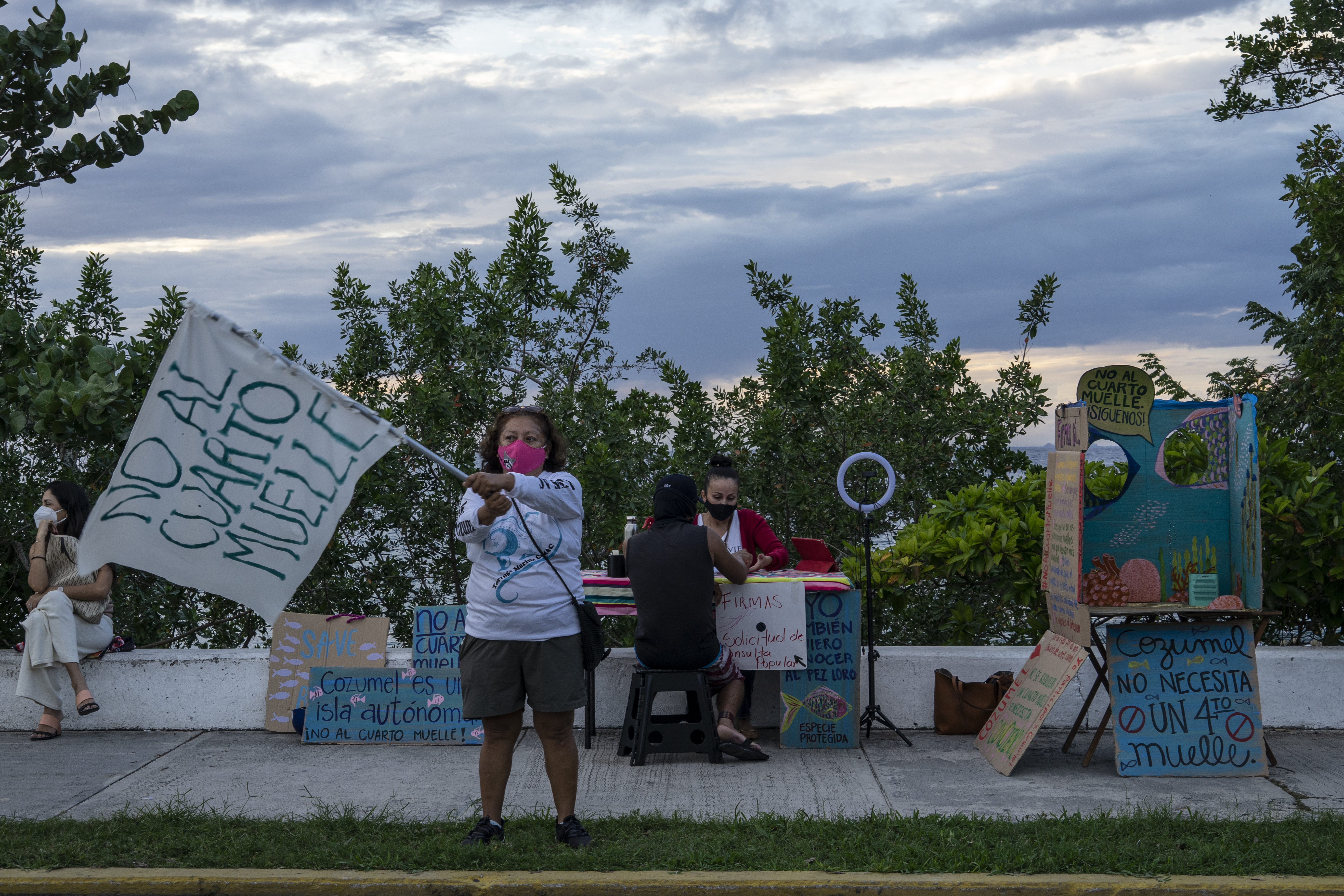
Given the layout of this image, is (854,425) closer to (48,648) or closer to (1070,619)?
(1070,619)

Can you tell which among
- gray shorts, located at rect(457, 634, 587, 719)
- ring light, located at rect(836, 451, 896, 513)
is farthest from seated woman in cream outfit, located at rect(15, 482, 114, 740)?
ring light, located at rect(836, 451, 896, 513)

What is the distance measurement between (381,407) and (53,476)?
2343mm

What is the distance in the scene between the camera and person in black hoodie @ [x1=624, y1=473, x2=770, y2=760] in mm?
5984

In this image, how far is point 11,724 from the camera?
7.11 meters

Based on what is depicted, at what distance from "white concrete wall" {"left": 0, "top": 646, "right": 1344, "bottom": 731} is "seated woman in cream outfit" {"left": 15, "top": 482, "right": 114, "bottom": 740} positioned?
0.17m

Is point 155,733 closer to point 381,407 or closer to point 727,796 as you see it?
point 381,407

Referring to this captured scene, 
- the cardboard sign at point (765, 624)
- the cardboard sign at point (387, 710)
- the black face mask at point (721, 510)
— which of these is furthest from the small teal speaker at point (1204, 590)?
the cardboard sign at point (387, 710)

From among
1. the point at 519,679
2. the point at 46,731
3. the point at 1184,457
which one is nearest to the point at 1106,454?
the point at 1184,457

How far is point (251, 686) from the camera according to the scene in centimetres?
705

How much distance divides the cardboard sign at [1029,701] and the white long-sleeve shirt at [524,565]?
8.30ft

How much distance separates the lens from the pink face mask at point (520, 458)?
186 inches

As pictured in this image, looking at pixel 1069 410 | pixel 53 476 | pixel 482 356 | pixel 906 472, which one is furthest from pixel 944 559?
pixel 53 476

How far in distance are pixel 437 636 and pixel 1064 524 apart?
3656 millimetres

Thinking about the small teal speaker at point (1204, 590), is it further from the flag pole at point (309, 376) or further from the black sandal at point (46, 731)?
the black sandal at point (46, 731)
